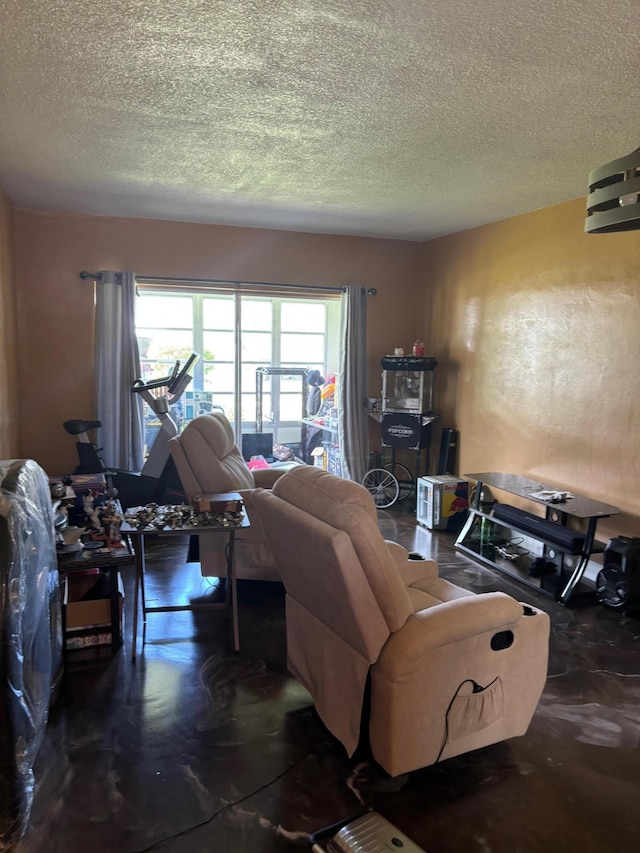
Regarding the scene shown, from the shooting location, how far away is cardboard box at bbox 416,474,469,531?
4.92m

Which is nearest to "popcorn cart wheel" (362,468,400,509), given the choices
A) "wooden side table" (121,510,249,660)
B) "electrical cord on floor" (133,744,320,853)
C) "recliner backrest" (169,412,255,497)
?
"recliner backrest" (169,412,255,497)

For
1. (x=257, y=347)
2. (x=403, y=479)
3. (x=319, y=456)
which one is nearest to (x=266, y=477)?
(x=257, y=347)

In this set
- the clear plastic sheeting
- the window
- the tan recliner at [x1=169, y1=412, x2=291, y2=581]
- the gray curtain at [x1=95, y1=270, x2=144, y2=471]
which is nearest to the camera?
the clear plastic sheeting

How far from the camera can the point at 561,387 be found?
414cm

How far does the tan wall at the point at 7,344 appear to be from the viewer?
4000 millimetres

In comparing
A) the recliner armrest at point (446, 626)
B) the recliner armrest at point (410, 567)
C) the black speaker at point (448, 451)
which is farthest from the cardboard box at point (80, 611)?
the black speaker at point (448, 451)

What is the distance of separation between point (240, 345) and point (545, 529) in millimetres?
3237

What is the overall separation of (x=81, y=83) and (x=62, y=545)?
2.05m

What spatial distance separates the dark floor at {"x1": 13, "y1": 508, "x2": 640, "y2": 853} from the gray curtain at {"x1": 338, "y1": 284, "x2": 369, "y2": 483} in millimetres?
2993

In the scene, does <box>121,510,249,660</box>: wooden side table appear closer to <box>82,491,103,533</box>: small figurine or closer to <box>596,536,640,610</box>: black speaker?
<box>82,491,103,533</box>: small figurine

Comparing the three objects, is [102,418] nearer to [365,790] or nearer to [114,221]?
[114,221]

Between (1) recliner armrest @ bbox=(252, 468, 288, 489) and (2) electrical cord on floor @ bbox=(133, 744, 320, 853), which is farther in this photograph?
(1) recliner armrest @ bbox=(252, 468, 288, 489)

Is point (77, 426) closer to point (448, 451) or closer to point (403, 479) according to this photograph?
point (403, 479)

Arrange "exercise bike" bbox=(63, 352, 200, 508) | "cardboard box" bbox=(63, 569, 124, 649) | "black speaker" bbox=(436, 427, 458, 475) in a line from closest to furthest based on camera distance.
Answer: "cardboard box" bbox=(63, 569, 124, 649)
"exercise bike" bbox=(63, 352, 200, 508)
"black speaker" bbox=(436, 427, 458, 475)
